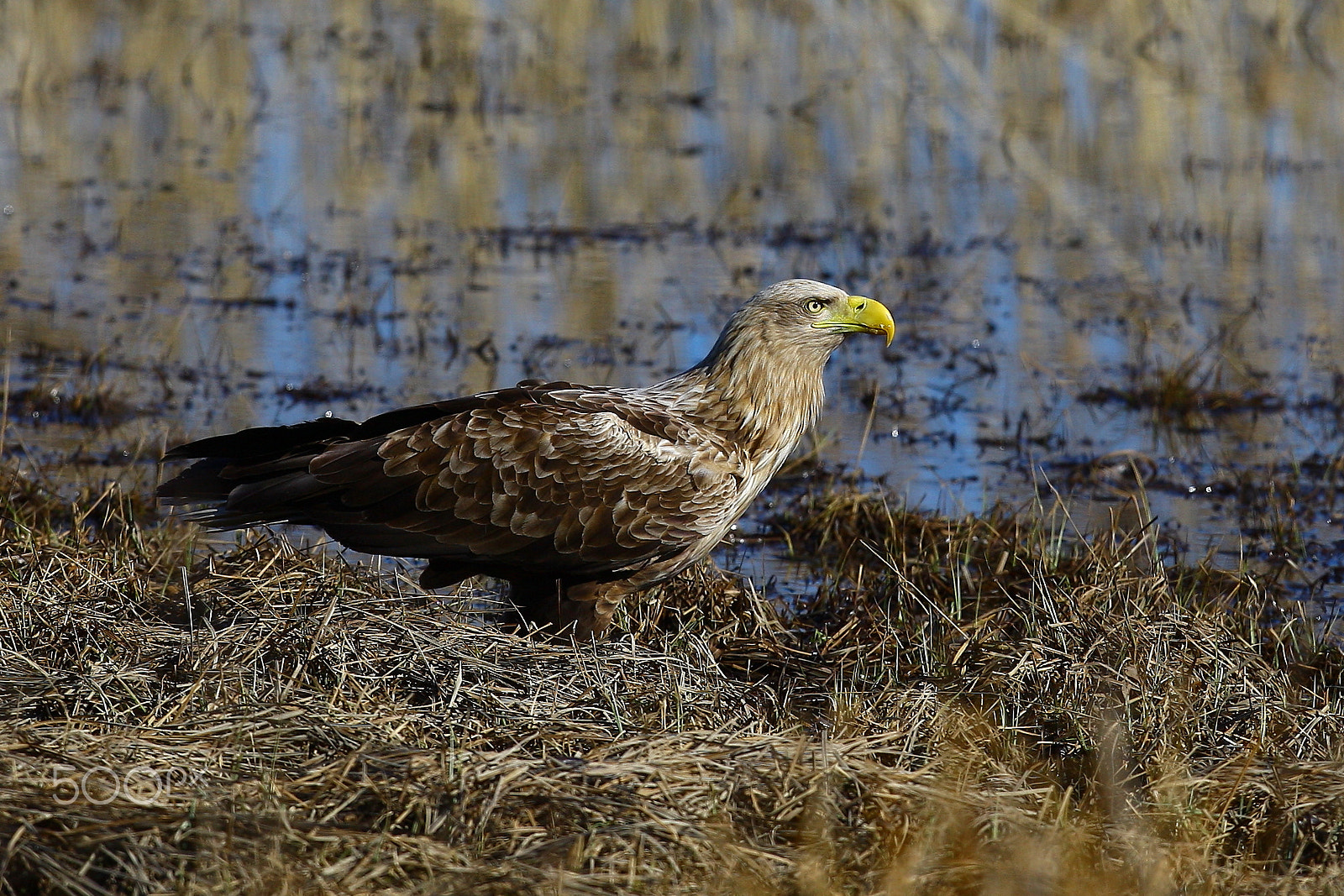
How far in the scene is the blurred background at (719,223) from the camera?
8.19m

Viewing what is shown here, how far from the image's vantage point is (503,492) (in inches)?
197

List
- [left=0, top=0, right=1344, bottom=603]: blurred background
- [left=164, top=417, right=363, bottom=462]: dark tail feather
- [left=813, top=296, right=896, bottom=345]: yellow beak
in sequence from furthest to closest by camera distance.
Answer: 1. [left=0, top=0, right=1344, bottom=603]: blurred background
2. [left=813, top=296, right=896, bottom=345]: yellow beak
3. [left=164, top=417, right=363, bottom=462]: dark tail feather

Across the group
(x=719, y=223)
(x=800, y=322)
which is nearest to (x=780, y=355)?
(x=800, y=322)

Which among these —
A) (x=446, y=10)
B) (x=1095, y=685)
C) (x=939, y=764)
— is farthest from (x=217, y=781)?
(x=446, y=10)

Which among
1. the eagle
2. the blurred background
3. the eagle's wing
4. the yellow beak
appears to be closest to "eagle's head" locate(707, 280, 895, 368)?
the yellow beak

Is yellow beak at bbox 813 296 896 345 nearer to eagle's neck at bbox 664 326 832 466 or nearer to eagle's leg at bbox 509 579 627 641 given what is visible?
eagle's neck at bbox 664 326 832 466

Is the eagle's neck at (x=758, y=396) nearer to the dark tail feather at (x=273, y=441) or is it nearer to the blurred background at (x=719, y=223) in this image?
the dark tail feather at (x=273, y=441)

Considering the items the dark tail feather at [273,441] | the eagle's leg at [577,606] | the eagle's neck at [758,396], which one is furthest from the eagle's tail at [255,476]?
the eagle's neck at [758,396]

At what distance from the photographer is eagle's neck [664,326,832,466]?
17.4 ft

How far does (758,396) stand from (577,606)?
80cm

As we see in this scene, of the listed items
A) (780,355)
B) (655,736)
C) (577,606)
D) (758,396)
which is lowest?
(577,606)

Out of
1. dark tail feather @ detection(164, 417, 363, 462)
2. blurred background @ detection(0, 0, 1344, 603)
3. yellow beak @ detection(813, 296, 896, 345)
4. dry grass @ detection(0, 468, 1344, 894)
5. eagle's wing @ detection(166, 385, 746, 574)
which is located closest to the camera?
dry grass @ detection(0, 468, 1344, 894)

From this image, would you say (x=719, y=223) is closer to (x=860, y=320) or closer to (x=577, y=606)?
(x=860, y=320)

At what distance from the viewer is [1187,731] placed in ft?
14.8
